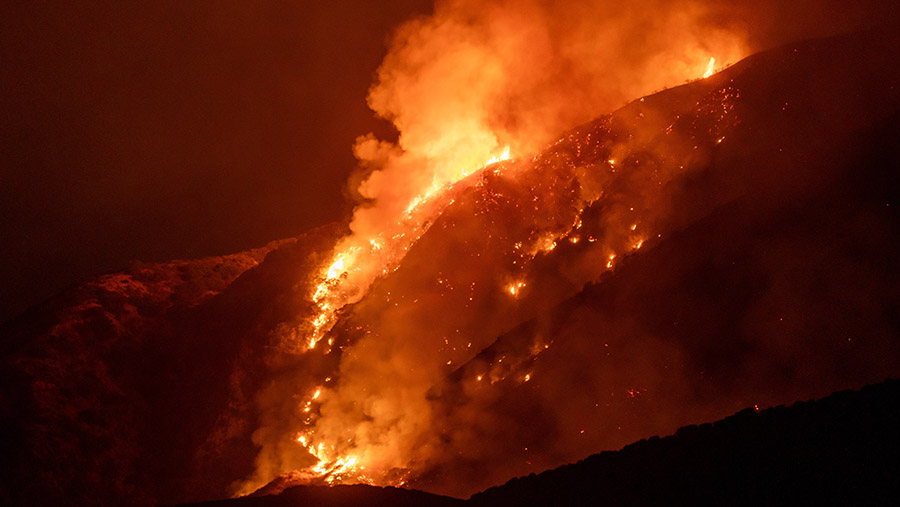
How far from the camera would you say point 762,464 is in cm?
720

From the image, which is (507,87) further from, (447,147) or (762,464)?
(762,464)

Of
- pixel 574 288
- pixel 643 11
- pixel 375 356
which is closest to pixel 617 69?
pixel 643 11

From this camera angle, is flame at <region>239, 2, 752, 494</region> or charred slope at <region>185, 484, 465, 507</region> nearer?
charred slope at <region>185, 484, 465, 507</region>

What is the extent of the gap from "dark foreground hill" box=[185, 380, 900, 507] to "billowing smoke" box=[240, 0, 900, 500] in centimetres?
476

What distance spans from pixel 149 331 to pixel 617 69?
18.0m

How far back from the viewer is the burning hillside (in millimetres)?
13289

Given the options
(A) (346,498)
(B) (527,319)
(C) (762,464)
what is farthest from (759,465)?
(B) (527,319)

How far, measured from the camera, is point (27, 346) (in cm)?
1767

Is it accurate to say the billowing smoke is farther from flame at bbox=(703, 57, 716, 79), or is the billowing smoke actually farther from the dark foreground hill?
the dark foreground hill

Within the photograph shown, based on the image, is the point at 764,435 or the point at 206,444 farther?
the point at 206,444

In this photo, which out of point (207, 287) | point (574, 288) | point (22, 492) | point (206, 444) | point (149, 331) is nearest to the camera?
point (22, 492)

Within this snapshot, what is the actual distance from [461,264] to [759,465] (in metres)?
10.7

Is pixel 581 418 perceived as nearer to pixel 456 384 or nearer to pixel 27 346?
pixel 456 384

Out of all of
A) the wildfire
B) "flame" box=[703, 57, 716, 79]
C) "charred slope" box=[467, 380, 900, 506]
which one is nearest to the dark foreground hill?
"charred slope" box=[467, 380, 900, 506]
